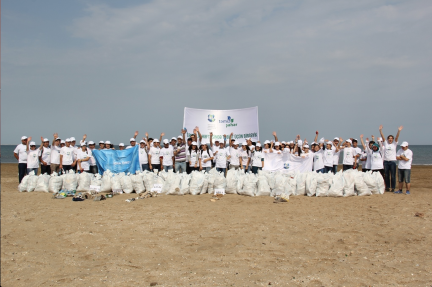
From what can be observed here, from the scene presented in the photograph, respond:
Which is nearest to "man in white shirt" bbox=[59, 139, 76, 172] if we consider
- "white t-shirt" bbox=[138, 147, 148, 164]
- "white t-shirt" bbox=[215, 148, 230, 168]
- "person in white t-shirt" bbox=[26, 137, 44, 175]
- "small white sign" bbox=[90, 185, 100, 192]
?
"person in white t-shirt" bbox=[26, 137, 44, 175]

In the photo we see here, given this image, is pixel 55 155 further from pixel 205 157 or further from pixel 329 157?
pixel 329 157

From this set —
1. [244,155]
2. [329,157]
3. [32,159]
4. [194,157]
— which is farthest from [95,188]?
[329,157]

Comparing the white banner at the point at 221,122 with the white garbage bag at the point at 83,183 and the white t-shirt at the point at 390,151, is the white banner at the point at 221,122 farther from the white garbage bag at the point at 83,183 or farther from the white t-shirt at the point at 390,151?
the white t-shirt at the point at 390,151

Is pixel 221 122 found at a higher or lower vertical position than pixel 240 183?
higher

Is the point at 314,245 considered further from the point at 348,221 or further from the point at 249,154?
the point at 249,154

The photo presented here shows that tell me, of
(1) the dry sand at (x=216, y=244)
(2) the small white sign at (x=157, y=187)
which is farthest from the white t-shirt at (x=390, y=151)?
(2) the small white sign at (x=157, y=187)

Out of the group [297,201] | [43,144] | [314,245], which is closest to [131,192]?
[43,144]

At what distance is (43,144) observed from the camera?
1105 cm

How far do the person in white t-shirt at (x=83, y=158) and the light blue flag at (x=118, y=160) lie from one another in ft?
0.81

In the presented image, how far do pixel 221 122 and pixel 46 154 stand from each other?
20.4ft

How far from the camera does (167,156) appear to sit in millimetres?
10891

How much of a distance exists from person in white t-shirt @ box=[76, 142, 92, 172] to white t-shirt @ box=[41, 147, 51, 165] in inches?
36.4

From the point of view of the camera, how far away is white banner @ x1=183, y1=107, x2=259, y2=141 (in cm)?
1351

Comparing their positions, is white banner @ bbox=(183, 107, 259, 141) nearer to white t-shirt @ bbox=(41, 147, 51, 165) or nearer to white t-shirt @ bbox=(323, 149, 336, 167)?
white t-shirt @ bbox=(323, 149, 336, 167)
